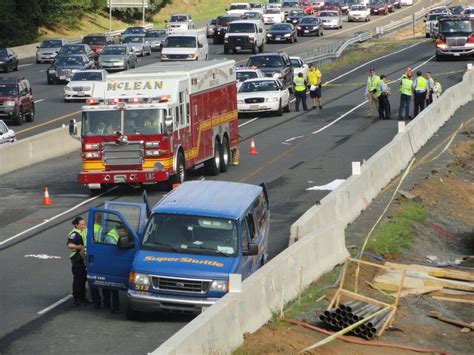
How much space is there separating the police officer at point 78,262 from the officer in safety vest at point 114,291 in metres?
0.38

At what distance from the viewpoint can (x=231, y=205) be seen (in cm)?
1792

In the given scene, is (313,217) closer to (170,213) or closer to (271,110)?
(170,213)

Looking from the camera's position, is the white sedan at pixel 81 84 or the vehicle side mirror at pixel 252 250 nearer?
the vehicle side mirror at pixel 252 250

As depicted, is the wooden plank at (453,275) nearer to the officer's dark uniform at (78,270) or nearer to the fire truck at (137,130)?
the officer's dark uniform at (78,270)

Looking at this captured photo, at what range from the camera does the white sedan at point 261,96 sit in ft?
155

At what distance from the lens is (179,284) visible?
16812 millimetres

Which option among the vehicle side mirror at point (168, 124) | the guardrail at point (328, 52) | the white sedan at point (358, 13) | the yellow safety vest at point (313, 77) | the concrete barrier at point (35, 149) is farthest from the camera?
the white sedan at point (358, 13)

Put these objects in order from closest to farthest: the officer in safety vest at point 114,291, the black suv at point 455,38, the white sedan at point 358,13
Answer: the officer in safety vest at point 114,291 < the black suv at point 455,38 < the white sedan at point 358,13

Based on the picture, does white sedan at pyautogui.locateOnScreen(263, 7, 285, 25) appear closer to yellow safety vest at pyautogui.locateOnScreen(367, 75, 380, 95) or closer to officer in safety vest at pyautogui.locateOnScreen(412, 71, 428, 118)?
yellow safety vest at pyautogui.locateOnScreen(367, 75, 380, 95)

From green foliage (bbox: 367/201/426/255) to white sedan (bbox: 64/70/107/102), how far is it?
29104 millimetres

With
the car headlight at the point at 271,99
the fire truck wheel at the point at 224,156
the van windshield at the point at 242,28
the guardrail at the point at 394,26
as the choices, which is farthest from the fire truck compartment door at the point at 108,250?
the guardrail at the point at 394,26

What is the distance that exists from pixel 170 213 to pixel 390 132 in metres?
24.8

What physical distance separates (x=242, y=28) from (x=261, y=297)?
203 ft

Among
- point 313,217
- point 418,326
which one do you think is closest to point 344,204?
point 313,217
